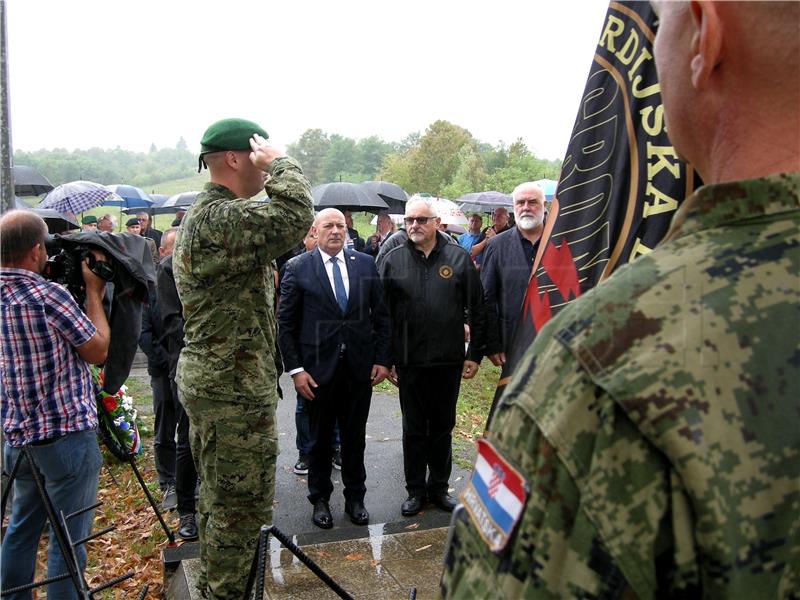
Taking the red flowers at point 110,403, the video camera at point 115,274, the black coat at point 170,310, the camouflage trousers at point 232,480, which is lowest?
the red flowers at point 110,403

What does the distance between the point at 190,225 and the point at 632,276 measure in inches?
104

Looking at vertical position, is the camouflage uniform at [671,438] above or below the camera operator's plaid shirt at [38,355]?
above

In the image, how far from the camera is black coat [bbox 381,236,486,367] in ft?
17.2

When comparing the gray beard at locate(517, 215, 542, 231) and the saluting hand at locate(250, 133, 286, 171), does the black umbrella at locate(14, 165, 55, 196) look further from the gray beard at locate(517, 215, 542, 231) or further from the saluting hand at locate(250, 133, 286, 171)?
the saluting hand at locate(250, 133, 286, 171)

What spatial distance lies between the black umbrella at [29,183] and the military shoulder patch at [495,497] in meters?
13.5

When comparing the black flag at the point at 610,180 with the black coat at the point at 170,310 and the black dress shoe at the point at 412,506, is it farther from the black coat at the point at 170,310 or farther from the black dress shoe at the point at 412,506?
the black dress shoe at the point at 412,506

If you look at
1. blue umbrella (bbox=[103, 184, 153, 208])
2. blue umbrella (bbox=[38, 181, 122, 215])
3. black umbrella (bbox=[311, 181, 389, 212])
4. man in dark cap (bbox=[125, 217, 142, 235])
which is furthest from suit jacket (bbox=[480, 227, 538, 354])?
blue umbrella (bbox=[103, 184, 153, 208])

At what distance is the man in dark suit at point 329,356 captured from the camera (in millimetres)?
5000

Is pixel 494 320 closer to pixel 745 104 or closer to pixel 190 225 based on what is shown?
pixel 190 225

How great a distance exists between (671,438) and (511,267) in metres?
4.75

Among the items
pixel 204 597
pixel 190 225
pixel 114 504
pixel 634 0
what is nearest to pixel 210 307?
pixel 190 225

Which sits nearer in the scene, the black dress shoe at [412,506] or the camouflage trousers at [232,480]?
the camouflage trousers at [232,480]

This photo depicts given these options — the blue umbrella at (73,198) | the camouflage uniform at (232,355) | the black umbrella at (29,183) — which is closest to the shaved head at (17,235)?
the camouflage uniform at (232,355)

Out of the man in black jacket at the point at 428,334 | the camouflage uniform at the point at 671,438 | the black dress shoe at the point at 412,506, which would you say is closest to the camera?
the camouflage uniform at the point at 671,438
